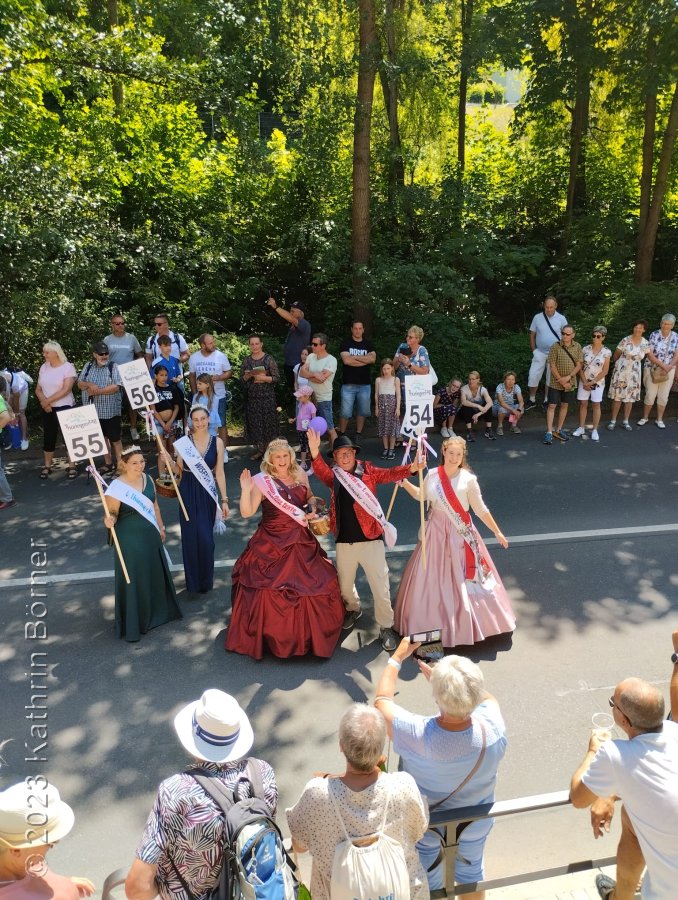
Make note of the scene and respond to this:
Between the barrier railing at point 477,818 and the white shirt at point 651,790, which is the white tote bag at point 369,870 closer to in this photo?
the barrier railing at point 477,818

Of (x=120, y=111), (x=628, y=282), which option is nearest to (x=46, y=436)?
(x=120, y=111)

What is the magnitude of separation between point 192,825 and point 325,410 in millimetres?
8824

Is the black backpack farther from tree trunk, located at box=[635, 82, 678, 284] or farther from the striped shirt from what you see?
tree trunk, located at box=[635, 82, 678, 284]

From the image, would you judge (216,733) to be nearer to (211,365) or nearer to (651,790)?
(651,790)

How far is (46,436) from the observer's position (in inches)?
424

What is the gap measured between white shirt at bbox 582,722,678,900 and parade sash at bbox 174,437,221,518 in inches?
183

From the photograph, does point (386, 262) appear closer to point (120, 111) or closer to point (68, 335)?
point (68, 335)

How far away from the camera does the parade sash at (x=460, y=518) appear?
6676 mm

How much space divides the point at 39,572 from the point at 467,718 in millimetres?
5695

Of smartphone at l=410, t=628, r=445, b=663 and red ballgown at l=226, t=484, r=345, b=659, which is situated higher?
smartphone at l=410, t=628, r=445, b=663

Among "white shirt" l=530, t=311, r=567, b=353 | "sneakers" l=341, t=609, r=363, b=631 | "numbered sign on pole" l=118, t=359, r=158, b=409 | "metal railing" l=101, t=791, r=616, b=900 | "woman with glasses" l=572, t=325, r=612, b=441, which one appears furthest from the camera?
"white shirt" l=530, t=311, r=567, b=353

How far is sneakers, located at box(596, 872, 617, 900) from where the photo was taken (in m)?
4.03

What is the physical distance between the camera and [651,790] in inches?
130

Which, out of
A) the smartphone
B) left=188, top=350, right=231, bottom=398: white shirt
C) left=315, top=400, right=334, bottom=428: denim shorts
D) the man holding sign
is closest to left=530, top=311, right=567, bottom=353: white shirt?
left=315, top=400, right=334, bottom=428: denim shorts
